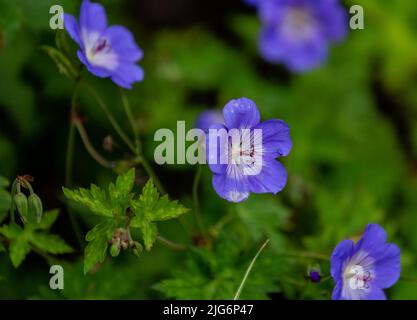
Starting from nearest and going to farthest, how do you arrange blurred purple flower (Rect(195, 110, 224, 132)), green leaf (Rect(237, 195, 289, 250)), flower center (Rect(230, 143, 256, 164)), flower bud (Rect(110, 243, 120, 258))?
flower bud (Rect(110, 243, 120, 258)) < flower center (Rect(230, 143, 256, 164)) < green leaf (Rect(237, 195, 289, 250)) < blurred purple flower (Rect(195, 110, 224, 132))

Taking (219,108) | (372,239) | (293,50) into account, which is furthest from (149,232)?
(293,50)

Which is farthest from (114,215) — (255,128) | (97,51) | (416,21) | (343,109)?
(416,21)

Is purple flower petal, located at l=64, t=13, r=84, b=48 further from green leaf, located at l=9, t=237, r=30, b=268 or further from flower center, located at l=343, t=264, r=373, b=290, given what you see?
flower center, located at l=343, t=264, r=373, b=290

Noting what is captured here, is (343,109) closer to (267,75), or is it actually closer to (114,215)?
(267,75)

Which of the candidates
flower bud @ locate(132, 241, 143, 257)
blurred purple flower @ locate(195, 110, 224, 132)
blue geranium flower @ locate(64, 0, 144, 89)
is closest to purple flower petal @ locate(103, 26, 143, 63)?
blue geranium flower @ locate(64, 0, 144, 89)
